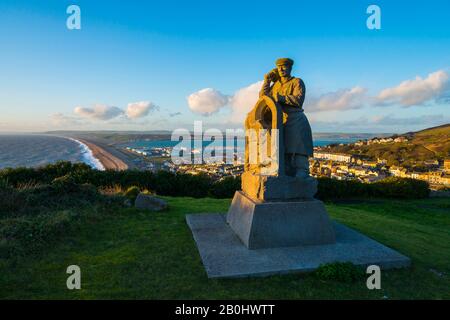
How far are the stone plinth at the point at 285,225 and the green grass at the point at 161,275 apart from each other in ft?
3.76

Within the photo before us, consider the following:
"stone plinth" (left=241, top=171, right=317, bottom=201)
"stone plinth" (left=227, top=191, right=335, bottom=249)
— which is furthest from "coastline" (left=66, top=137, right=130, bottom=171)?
"stone plinth" (left=227, top=191, right=335, bottom=249)

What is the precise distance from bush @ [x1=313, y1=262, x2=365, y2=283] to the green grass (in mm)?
88

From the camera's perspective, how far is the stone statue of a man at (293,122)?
6312 mm

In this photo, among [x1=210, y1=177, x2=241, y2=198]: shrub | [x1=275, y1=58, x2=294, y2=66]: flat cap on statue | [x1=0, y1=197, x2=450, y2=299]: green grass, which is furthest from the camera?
[x1=210, y1=177, x2=241, y2=198]: shrub

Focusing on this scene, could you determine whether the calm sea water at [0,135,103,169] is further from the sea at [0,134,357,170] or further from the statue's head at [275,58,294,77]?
the statue's head at [275,58,294,77]

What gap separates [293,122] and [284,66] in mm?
1310

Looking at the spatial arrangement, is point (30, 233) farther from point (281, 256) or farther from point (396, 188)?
point (396, 188)

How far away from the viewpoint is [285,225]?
5828 mm

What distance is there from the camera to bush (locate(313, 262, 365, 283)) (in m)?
4.46

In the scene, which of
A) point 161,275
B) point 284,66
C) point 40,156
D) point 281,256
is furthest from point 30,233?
point 40,156

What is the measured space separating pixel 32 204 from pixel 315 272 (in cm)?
861

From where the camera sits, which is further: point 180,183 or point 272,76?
point 180,183

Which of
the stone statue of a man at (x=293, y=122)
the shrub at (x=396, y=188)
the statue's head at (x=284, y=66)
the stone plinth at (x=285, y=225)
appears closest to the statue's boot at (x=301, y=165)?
the stone statue of a man at (x=293, y=122)
